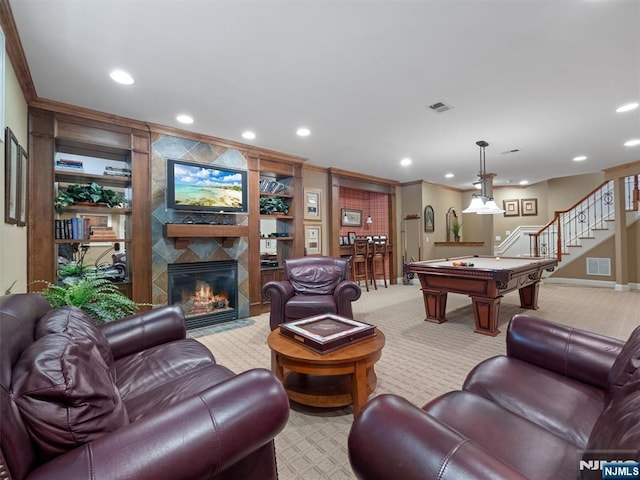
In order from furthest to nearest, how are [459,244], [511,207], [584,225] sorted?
1. [511,207]
2. [459,244]
3. [584,225]

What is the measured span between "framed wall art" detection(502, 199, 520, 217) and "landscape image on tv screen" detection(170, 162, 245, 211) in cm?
803

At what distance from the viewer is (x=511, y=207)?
8.76 metres

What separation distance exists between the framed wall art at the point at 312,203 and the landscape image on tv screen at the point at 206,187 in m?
1.53

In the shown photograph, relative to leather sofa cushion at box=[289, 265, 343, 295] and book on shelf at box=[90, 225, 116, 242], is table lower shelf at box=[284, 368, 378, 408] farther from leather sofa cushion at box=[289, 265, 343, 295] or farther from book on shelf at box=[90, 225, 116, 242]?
book on shelf at box=[90, 225, 116, 242]

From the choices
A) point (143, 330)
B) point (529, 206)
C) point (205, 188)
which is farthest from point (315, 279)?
point (529, 206)

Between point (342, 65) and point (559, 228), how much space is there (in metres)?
7.12

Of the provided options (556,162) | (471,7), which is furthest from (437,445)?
(556,162)

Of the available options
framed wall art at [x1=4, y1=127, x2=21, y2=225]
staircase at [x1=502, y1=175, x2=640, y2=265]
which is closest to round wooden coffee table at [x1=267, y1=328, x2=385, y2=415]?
framed wall art at [x1=4, y1=127, x2=21, y2=225]

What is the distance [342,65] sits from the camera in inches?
94.6

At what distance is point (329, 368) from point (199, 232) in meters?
2.69

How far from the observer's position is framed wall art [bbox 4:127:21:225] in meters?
2.02

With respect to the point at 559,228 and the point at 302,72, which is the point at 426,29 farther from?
the point at 559,228

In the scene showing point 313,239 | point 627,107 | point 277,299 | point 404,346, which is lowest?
point 404,346

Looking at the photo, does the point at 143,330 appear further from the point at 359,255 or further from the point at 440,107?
the point at 359,255
